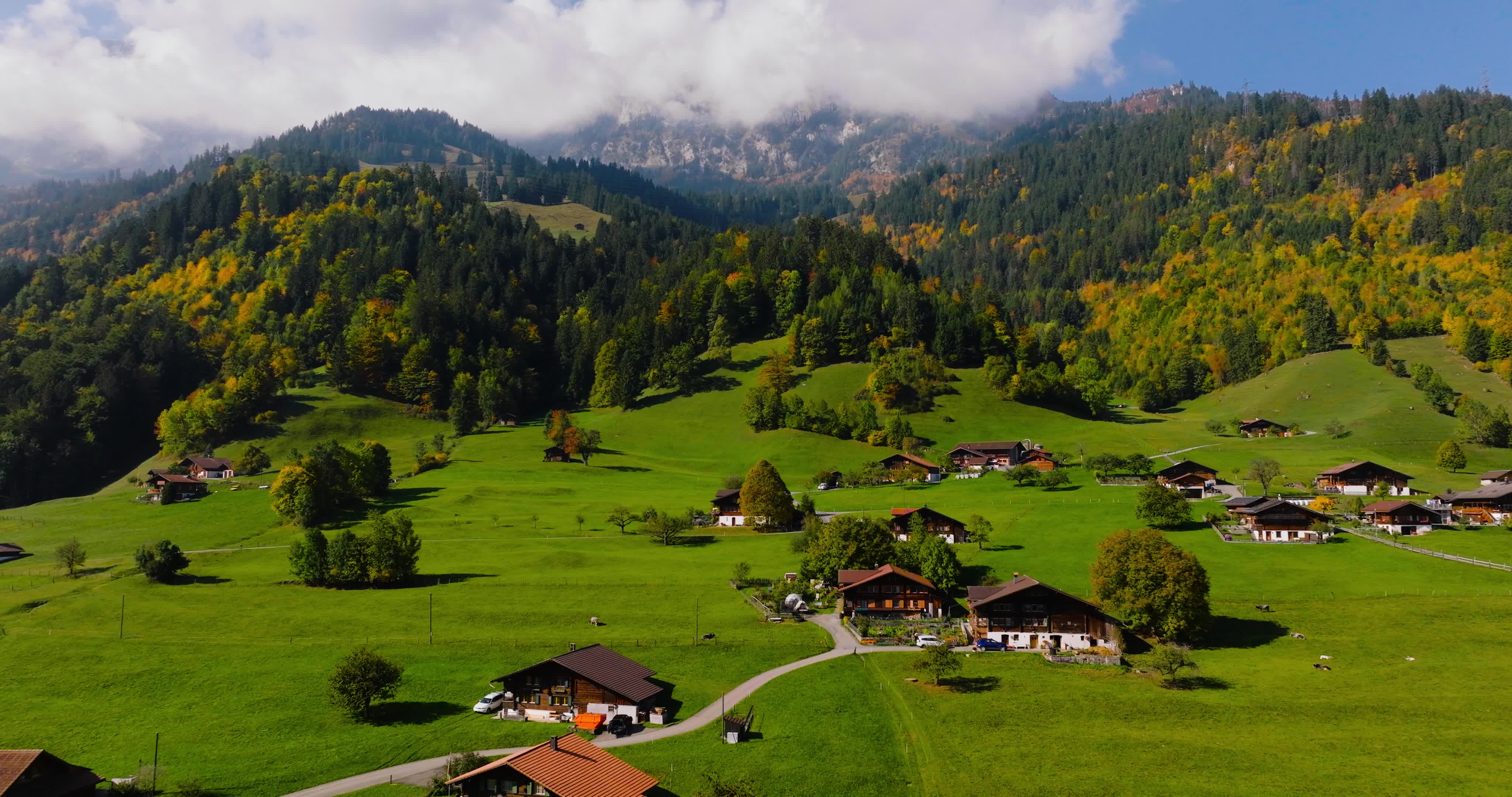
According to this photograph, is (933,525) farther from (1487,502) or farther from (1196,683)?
(1487,502)

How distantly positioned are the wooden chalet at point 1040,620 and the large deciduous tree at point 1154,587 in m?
2.04

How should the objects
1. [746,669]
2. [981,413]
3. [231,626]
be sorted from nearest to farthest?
[746,669]
[231,626]
[981,413]

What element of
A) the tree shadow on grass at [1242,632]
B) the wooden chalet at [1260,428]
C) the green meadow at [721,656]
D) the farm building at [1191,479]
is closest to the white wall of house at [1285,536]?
the green meadow at [721,656]

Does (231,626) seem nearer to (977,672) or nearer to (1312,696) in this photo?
(977,672)

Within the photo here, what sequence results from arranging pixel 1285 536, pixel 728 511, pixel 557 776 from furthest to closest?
pixel 728 511 < pixel 1285 536 < pixel 557 776

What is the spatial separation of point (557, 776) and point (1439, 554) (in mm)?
86243

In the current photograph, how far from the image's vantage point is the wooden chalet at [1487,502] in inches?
3834

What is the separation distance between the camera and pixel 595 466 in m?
149

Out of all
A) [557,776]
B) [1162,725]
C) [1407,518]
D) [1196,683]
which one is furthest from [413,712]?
[1407,518]

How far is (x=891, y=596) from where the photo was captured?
78.1 m

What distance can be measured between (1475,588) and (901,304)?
13000 centimetres

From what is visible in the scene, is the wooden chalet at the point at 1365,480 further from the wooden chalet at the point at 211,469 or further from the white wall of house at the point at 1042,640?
the wooden chalet at the point at 211,469

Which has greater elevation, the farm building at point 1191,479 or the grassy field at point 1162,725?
the farm building at point 1191,479

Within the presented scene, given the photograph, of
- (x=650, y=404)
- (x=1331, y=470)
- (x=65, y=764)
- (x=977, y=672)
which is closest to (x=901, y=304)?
(x=650, y=404)
